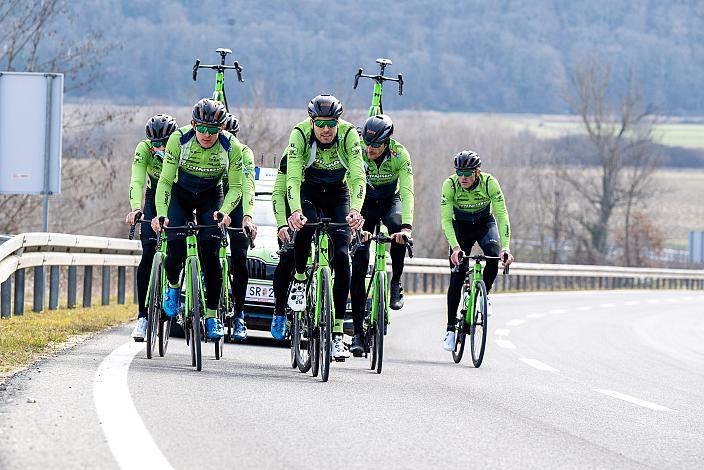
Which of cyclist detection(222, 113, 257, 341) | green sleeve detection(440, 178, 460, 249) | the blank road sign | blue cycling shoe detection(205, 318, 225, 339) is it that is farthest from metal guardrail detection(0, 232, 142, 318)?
green sleeve detection(440, 178, 460, 249)

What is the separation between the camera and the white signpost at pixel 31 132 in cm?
1986

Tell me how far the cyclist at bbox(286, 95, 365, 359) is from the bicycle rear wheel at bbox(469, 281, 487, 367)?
8.53ft

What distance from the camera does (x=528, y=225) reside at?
84750mm

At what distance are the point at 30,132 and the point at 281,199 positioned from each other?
956 cm

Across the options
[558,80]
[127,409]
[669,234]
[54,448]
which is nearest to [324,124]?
[127,409]

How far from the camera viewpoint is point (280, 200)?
1134 cm

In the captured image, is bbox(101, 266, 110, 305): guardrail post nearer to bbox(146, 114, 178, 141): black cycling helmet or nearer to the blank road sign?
the blank road sign

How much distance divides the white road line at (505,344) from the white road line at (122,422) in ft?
21.7

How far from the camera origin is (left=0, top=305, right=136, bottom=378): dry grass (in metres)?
11.6

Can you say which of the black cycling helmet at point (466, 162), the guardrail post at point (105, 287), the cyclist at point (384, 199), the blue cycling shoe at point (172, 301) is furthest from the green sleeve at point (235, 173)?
the guardrail post at point (105, 287)

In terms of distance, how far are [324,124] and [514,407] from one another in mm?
2716

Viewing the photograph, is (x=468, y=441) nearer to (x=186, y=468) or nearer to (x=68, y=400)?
(x=186, y=468)

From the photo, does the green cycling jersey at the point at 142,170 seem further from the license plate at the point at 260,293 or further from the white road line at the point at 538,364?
the white road line at the point at 538,364

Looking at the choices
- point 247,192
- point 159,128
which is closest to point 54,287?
point 159,128
